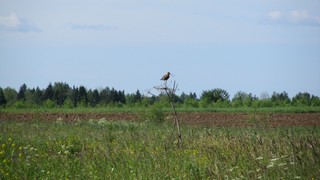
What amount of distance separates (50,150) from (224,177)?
676 centimetres

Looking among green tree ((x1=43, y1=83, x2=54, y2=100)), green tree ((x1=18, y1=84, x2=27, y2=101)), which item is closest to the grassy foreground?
green tree ((x1=43, y1=83, x2=54, y2=100))

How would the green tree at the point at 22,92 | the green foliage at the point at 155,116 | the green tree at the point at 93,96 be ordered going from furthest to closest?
1. the green tree at the point at 22,92
2. the green tree at the point at 93,96
3. the green foliage at the point at 155,116

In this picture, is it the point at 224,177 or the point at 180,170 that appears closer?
the point at 224,177

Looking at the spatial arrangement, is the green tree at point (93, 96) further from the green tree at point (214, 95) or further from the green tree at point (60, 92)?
the green tree at point (214, 95)

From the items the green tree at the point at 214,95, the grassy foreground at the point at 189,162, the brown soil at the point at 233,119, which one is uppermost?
the green tree at the point at 214,95

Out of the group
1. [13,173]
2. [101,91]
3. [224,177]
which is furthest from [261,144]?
[101,91]

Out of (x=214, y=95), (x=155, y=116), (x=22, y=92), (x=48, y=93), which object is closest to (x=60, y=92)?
(x=48, y=93)

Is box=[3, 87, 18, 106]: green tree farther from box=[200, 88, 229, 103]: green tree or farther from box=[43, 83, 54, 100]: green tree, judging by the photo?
box=[200, 88, 229, 103]: green tree

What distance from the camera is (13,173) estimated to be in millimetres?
9523

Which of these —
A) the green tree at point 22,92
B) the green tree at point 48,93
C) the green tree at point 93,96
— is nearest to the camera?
the green tree at point 93,96

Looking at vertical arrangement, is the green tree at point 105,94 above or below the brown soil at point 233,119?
above

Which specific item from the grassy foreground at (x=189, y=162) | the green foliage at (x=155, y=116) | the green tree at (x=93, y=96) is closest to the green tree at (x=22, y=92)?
the green tree at (x=93, y=96)

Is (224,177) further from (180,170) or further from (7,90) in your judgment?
(7,90)

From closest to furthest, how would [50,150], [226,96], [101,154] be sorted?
[101,154], [50,150], [226,96]
